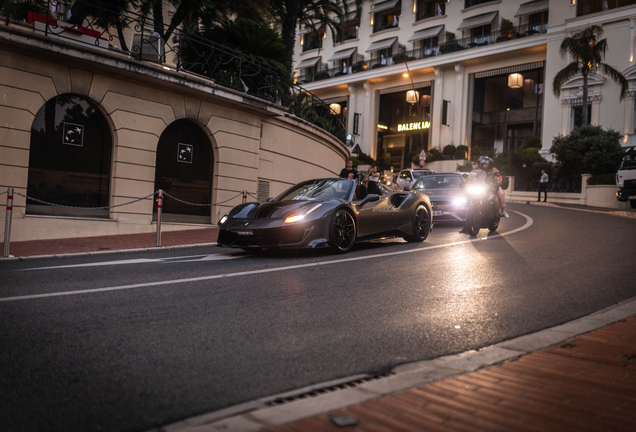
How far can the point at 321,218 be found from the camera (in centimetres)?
850

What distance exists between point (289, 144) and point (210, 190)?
13.4 feet

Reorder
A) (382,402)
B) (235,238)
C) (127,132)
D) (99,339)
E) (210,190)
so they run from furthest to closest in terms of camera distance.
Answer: (210,190)
(127,132)
(235,238)
(99,339)
(382,402)

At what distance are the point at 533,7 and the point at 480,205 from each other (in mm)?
37955

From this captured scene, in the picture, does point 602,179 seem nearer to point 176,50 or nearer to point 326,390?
point 176,50

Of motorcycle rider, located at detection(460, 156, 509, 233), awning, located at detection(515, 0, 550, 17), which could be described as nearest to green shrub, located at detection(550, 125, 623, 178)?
awning, located at detection(515, 0, 550, 17)

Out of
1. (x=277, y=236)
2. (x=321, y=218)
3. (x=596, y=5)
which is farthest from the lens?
(x=596, y=5)

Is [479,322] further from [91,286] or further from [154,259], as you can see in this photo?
[154,259]

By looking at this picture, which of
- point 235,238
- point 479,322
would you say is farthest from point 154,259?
point 479,322

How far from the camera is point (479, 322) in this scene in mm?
4668

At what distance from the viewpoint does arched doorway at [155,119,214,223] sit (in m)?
15.2

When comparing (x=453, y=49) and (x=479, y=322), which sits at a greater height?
(x=453, y=49)

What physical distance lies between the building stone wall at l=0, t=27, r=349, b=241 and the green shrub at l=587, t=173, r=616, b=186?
20.6 m

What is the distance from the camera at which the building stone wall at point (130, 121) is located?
11.9m

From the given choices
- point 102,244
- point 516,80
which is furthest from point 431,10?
point 102,244
